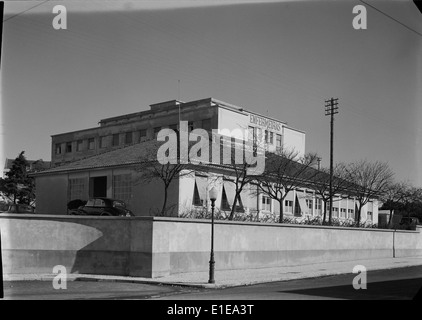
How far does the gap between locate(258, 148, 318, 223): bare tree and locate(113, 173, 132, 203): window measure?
8402 mm

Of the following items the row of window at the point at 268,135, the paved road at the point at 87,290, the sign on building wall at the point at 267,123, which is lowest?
the paved road at the point at 87,290

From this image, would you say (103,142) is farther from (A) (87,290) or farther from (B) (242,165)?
(A) (87,290)

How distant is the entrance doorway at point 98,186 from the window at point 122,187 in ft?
6.95

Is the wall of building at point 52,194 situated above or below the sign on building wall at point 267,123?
below

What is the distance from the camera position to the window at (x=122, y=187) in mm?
34562

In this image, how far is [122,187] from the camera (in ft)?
115

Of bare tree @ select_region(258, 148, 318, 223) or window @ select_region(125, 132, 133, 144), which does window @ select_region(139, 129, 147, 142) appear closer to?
window @ select_region(125, 132, 133, 144)

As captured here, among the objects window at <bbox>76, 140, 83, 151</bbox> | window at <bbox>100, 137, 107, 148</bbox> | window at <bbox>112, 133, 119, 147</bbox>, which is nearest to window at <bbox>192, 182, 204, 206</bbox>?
window at <bbox>112, 133, 119, 147</bbox>

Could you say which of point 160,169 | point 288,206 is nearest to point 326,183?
point 288,206

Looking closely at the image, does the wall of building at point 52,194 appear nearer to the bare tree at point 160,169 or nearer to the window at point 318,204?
the bare tree at point 160,169

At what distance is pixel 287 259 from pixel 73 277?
10385 mm

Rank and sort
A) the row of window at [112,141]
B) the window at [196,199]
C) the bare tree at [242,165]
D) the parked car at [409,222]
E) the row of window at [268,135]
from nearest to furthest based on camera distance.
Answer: the bare tree at [242,165]
the window at [196,199]
the parked car at [409,222]
the row of window at [268,135]
the row of window at [112,141]

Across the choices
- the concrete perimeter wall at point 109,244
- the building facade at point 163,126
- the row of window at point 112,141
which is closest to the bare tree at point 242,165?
the building facade at point 163,126
